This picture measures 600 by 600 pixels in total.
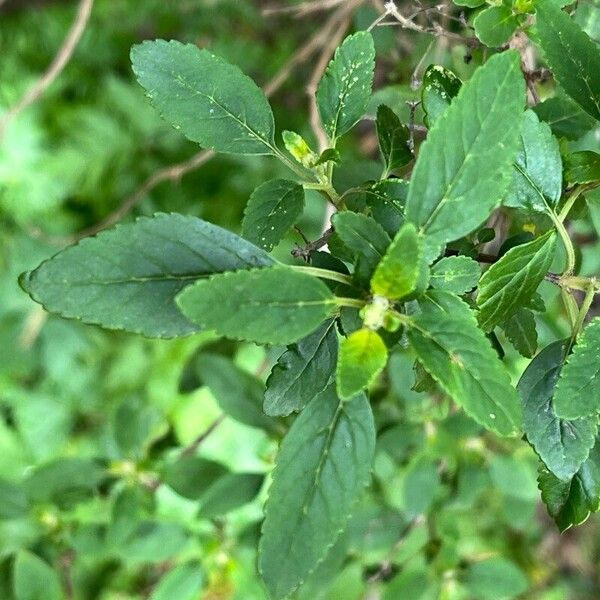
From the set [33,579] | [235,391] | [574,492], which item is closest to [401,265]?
[574,492]

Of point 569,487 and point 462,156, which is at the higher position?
point 462,156

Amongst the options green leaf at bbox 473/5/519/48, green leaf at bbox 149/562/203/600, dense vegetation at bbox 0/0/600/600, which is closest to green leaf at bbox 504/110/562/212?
dense vegetation at bbox 0/0/600/600

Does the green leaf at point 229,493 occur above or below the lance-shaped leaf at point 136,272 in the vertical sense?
below

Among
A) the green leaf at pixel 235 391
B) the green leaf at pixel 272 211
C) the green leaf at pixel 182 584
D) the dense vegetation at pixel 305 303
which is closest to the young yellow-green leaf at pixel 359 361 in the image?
the dense vegetation at pixel 305 303

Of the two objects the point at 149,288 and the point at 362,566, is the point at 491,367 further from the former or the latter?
the point at 362,566

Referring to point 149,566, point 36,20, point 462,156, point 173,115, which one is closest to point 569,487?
point 462,156

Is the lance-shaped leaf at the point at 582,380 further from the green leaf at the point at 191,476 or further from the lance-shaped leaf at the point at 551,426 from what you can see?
the green leaf at the point at 191,476

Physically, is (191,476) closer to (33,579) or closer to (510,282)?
(33,579)
